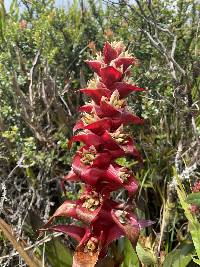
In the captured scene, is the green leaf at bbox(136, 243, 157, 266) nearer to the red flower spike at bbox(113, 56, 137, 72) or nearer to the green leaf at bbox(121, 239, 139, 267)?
the green leaf at bbox(121, 239, 139, 267)

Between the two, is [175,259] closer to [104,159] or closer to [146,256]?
[146,256]

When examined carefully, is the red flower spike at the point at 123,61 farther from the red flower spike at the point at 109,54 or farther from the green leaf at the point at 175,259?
the green leaf at the point at 175,259

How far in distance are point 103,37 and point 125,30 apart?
0.20m

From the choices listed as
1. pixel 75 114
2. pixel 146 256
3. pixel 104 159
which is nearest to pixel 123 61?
pixel 104 159

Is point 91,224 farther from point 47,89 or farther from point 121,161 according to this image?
point 47,89

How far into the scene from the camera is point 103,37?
102 inches

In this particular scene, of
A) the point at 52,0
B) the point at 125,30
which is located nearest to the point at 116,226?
the point at 125,30

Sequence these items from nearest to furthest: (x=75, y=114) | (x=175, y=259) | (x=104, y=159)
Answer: (x=104, y=159) < (x=175, y=259) < (x=75, y=114)

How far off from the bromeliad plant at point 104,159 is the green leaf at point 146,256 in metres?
0.41

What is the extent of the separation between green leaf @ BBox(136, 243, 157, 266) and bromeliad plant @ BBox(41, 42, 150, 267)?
16.0 inches

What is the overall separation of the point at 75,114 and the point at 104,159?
116 cm

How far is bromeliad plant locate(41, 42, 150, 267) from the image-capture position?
42.7 inches

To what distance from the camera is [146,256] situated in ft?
4.91

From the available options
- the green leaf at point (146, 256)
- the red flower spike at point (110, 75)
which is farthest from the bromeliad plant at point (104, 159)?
the green leaf at point (146, 256)
